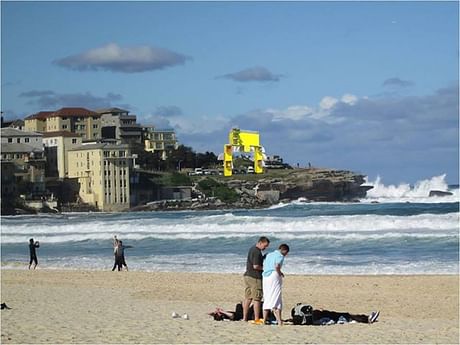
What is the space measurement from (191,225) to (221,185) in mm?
59180

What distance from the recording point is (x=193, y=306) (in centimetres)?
1590

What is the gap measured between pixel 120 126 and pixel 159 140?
22.4 ft

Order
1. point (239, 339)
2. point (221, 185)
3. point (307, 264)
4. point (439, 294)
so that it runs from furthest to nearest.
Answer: point (221, 185) < point (307, 264) < point (439, 294) < point (239, 339)

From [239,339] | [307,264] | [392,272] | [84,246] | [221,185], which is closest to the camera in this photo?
[239,339]

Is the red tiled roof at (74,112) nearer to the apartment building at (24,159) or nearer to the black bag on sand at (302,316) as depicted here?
the apartment building at (24,159)

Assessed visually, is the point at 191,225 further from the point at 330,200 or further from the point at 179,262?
the point at 330,200

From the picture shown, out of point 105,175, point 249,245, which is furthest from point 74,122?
point 249,245

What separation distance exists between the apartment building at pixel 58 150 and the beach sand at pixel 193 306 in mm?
80887

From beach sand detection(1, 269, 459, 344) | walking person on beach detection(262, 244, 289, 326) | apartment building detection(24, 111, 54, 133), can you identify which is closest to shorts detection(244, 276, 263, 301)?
walking person on beach detection(262, 244, 289, 326)

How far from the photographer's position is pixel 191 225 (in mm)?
46906

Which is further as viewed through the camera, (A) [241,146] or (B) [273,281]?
(A) [241,146]

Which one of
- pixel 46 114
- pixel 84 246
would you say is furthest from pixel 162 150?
pixel 84 246

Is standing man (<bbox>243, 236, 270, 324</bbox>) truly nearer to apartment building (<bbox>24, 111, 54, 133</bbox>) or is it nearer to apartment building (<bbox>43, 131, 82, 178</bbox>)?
apartment building (<bbox>43, 131, 82, 178</bbox>)

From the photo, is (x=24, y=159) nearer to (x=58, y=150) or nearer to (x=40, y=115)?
(x=58, y=150)
